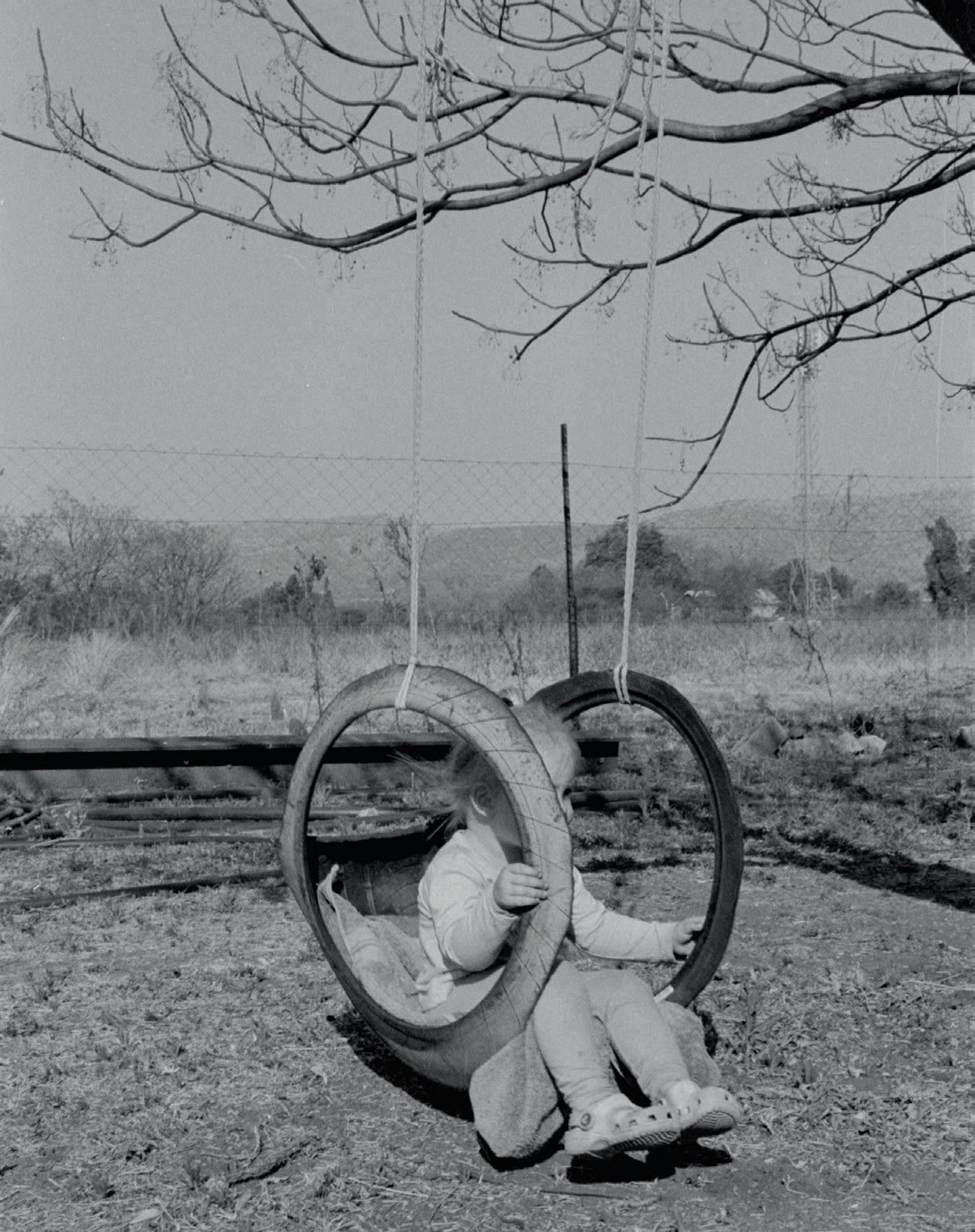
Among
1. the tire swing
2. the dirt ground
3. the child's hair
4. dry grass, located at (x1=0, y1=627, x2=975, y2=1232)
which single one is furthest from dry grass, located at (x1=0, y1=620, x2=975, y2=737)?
the child's hair

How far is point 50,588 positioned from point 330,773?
12.8 meters

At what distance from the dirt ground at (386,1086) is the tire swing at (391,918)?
0.29 m

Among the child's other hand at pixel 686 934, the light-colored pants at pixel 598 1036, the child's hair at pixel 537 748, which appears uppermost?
the child's hair at pixel 537 748

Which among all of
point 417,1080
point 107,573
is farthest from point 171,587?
point 417,1080

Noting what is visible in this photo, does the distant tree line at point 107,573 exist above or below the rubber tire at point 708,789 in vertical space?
above

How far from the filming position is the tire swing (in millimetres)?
2930

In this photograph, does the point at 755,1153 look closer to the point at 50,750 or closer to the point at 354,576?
the point at 50,750

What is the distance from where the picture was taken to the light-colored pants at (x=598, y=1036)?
9.59 feet

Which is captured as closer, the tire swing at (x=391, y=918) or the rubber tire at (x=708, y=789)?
the tire swing at (x=391, y=918)

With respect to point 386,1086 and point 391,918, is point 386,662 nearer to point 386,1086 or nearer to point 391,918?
point 391,918

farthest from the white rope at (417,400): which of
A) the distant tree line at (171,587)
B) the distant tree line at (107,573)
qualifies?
the distant tree line at (107,573)

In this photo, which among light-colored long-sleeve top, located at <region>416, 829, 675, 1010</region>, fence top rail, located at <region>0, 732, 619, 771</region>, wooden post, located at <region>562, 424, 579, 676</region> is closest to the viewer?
light-colored long-sleeve top, located at <region>416, 829, 675, 1010</region>

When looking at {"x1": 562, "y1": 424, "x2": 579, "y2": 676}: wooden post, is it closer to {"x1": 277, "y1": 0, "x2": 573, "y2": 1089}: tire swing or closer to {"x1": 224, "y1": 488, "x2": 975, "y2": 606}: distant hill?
{"x1": 277, "y1": 0, "x2": 573, "y2": 1089}: tire swing

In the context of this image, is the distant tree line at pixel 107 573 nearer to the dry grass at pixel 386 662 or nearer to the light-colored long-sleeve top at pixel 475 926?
the dry grass at pixel 386 662
